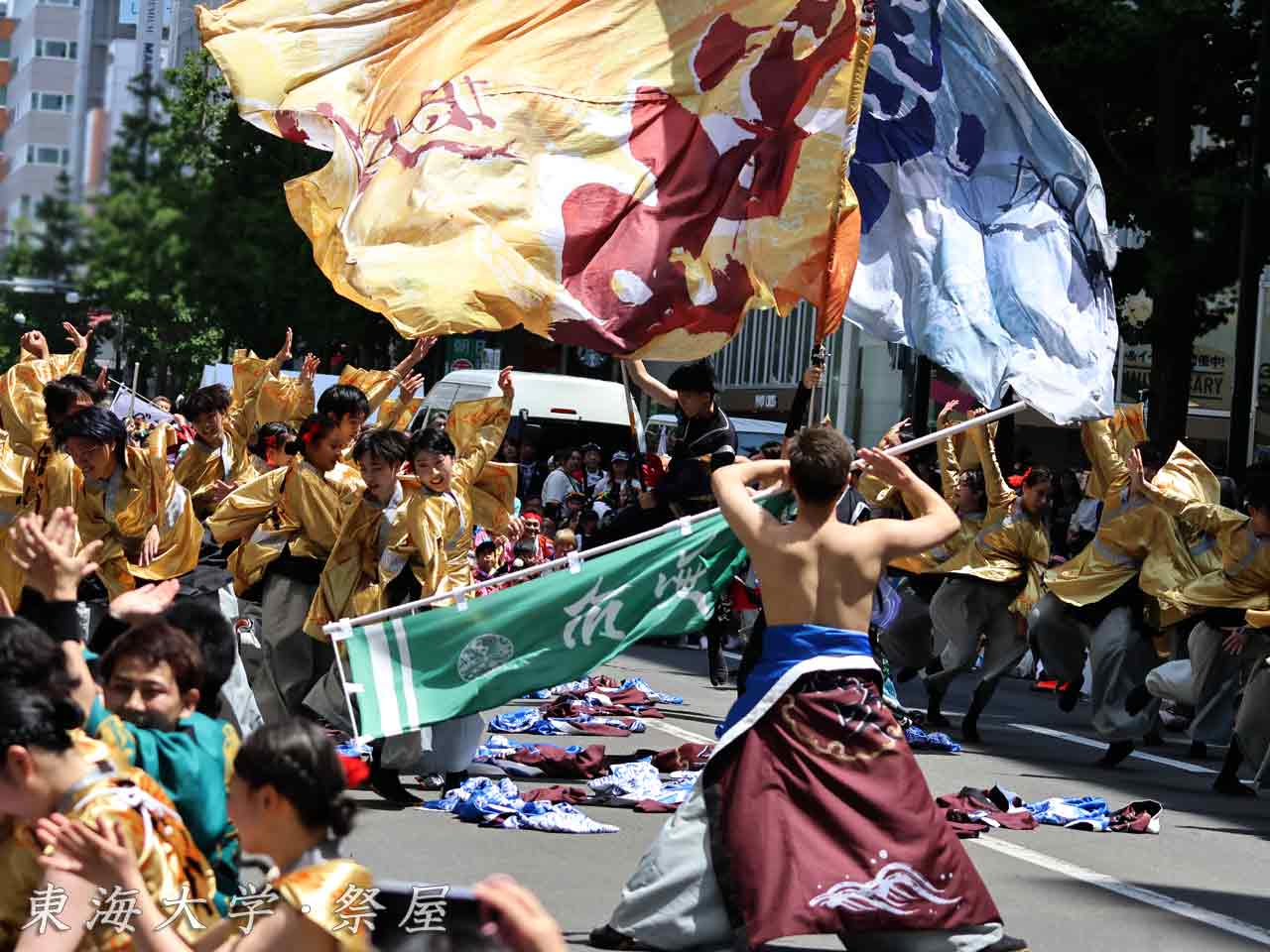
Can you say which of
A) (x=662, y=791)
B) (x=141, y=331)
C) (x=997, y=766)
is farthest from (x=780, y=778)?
(x=997, y=766)

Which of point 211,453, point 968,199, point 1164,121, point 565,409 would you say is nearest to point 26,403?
point 211,453

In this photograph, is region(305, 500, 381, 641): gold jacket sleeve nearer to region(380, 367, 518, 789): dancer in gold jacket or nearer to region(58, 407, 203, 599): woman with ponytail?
region(380, 367, 518, 789): dancer in gold jacket

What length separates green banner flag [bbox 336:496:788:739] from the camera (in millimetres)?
7809

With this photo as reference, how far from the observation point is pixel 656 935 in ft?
20.6

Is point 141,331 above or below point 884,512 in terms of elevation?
above

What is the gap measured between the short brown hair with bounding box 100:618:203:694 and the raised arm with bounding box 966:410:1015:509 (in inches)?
388

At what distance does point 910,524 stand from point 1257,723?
5797 mm

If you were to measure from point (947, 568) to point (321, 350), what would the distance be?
2138cm

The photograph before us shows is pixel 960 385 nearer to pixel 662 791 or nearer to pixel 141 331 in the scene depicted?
pixel 662 791

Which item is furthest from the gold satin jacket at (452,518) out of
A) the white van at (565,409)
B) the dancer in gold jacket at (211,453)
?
the white van at (565,409)

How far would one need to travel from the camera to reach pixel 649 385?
9.83 m

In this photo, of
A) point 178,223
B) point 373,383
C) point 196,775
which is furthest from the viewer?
point 373,383

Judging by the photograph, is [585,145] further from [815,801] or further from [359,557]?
[815,801]

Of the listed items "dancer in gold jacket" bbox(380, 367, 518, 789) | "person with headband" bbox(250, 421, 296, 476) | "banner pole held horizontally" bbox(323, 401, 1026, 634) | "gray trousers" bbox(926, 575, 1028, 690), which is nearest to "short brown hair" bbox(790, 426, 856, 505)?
"banner pole held horizontally" bbox(323, 401, 1026, 634)
